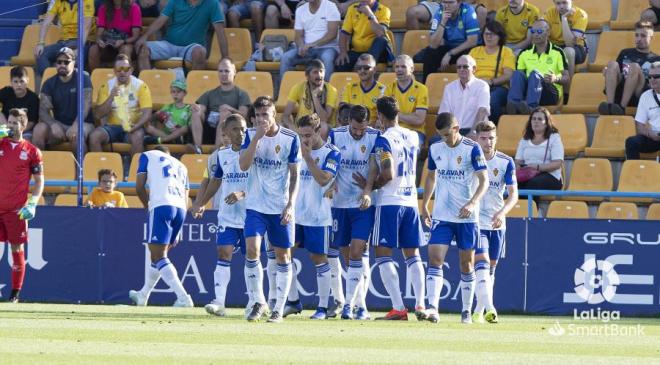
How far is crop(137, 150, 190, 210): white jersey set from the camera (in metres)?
16.2

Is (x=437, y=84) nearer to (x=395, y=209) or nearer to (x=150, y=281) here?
(x=150, y=281)

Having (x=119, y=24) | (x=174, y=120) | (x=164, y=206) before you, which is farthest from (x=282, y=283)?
(x=119, y=24)

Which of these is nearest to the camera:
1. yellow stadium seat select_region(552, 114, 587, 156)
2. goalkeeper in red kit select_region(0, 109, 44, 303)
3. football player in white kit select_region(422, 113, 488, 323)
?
football player in white kit select_region(422, 113, 488, 323)

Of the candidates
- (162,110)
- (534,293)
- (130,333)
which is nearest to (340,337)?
(130,333)

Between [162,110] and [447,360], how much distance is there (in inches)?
428

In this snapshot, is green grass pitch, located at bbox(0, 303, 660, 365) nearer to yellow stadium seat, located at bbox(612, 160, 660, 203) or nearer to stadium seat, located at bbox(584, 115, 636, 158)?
yellow stadium seat, located at bbox(612, 160, 660, 203)

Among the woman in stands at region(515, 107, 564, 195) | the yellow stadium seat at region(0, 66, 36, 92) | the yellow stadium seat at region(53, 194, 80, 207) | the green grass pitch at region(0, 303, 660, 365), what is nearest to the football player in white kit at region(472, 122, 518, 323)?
the green grass pitch at region(0, 303, 660, 365)

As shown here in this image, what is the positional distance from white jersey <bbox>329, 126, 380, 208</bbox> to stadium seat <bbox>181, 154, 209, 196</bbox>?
16.2 feet

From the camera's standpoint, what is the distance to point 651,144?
18.3m

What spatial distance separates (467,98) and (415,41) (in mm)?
2694

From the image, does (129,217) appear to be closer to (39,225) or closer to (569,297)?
(39,225)

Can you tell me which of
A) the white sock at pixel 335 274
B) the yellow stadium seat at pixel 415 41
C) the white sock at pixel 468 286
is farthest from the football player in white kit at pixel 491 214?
the yellow stadium seat at pixel 415 41

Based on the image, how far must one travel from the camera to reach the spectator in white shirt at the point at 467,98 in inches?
725

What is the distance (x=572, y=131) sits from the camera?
19125 millimetres
